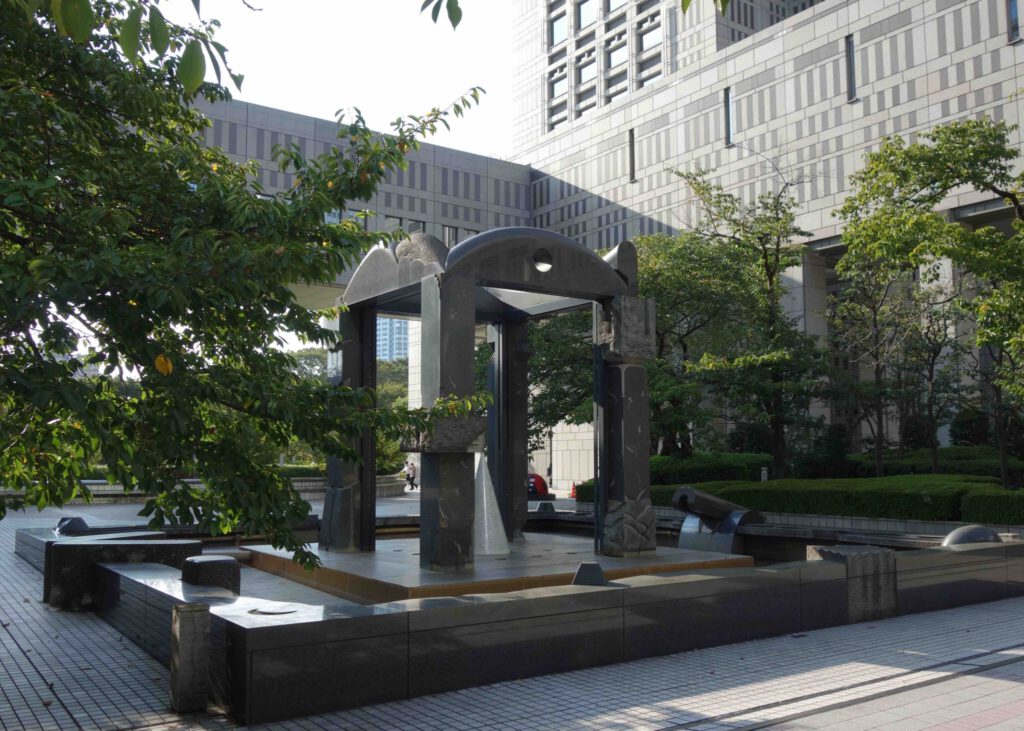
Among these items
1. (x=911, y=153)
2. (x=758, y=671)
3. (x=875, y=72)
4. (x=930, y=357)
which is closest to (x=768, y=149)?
(x=875, y=72)

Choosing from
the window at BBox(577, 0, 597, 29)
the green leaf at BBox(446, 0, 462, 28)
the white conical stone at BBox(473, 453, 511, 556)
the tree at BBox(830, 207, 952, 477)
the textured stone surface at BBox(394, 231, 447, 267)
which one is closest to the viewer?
the green leaf at BBox(446, 0, 462, 28)

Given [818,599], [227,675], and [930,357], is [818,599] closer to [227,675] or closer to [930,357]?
[227,675]

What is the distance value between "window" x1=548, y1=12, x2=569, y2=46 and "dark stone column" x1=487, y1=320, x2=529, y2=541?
252 feet

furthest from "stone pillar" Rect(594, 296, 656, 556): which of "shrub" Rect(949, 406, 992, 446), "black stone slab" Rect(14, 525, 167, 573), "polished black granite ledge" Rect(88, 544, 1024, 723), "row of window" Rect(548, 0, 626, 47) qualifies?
"row of window" Rect(548, 0, 626, 47)

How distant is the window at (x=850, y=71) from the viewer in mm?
43688

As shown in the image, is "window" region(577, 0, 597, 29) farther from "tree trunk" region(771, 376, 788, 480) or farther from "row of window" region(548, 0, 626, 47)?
"tree trunk" region(771, 376, 788, 480)

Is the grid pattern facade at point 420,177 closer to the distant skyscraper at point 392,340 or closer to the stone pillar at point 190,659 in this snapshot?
the distant skyscraper at point 392,340

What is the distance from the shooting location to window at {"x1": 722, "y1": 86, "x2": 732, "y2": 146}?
167 feet

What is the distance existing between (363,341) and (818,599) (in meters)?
7.25

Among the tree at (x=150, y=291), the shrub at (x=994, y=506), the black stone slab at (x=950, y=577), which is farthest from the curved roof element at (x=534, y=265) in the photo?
the shrub at (x=994, y=506)

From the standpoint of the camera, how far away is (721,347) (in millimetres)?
24844

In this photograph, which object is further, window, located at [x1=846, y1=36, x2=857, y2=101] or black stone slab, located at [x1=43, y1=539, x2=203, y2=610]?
window, located at [x1=846, y1=36, x2=857, y2=101]

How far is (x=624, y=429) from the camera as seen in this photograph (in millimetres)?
12203

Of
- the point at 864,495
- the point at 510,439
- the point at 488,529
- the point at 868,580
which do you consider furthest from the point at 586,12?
the point at 868,580
